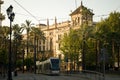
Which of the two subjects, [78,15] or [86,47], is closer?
[86,47]

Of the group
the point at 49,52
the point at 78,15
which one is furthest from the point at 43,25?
the point at 78,15

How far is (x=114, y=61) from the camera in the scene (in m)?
73.2

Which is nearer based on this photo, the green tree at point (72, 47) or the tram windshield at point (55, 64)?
the tram windshield at point (55, 64)

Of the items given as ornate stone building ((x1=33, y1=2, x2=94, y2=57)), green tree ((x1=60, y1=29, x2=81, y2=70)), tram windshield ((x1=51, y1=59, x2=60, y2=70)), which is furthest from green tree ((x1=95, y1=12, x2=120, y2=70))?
ornate stone building ((x1=33, y1=2, x2=94, y2=57))

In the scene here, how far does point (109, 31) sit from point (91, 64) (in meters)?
12.6

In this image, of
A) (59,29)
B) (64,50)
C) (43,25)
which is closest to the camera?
(64,50)

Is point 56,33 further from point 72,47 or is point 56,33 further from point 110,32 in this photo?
point 110,32

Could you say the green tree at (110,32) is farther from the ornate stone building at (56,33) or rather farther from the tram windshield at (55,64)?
the ornate stone building at (56,33)

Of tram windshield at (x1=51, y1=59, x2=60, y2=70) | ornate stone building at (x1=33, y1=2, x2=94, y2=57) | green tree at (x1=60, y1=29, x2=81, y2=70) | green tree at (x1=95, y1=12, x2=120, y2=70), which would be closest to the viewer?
tram windshield at (x1=51, y1=59, x2=60, y2=70)

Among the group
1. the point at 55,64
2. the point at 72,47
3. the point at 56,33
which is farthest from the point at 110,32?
the point at 56,33

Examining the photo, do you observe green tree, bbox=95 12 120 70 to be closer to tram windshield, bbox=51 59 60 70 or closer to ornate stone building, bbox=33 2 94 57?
tram windshield, bbox=51 59 60 70

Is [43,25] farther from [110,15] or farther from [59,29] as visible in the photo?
[110,15]

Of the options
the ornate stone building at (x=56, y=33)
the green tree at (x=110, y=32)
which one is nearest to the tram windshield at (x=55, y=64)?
the green tree at (x=110, y=32)

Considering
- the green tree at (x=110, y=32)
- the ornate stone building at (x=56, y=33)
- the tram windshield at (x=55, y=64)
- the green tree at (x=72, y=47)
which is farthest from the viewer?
the ornate stone building at (x=56, y=33)
